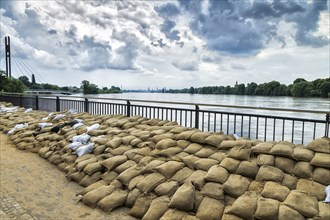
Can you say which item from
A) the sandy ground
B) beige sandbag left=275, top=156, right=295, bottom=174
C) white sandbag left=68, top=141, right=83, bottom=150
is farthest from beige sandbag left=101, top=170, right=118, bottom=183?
beige sandbag left=275, top=156, right=295, bottom=174

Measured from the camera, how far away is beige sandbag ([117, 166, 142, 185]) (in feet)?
13.4

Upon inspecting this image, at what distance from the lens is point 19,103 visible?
567 inches

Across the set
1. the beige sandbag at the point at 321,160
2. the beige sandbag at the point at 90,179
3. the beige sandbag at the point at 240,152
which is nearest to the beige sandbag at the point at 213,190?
the beige sandbag at the point at 240,152

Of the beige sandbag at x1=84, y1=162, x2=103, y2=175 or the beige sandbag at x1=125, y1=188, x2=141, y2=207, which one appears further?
the beige sandbag at x1=84, y1=162, x2=103, y2=175

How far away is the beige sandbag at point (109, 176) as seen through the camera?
4352 millimetres

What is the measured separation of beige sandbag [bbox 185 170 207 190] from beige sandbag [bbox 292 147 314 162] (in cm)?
132

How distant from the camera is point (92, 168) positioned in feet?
15.4

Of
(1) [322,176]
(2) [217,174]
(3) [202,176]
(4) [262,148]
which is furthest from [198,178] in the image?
(1) [322,176]

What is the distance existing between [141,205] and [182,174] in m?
0.78

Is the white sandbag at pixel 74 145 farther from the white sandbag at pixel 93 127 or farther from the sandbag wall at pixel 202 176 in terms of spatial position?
the white sandbag at pixel 93 127

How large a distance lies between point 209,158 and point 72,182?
262 cm

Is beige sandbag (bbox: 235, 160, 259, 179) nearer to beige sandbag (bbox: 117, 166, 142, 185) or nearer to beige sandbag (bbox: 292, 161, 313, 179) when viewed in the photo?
beige sandbag (bbox: 292, 161, 313, 179)

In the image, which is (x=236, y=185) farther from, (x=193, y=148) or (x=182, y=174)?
(x=193, y=148)

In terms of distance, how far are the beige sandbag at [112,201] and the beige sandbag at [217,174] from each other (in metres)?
1.31
